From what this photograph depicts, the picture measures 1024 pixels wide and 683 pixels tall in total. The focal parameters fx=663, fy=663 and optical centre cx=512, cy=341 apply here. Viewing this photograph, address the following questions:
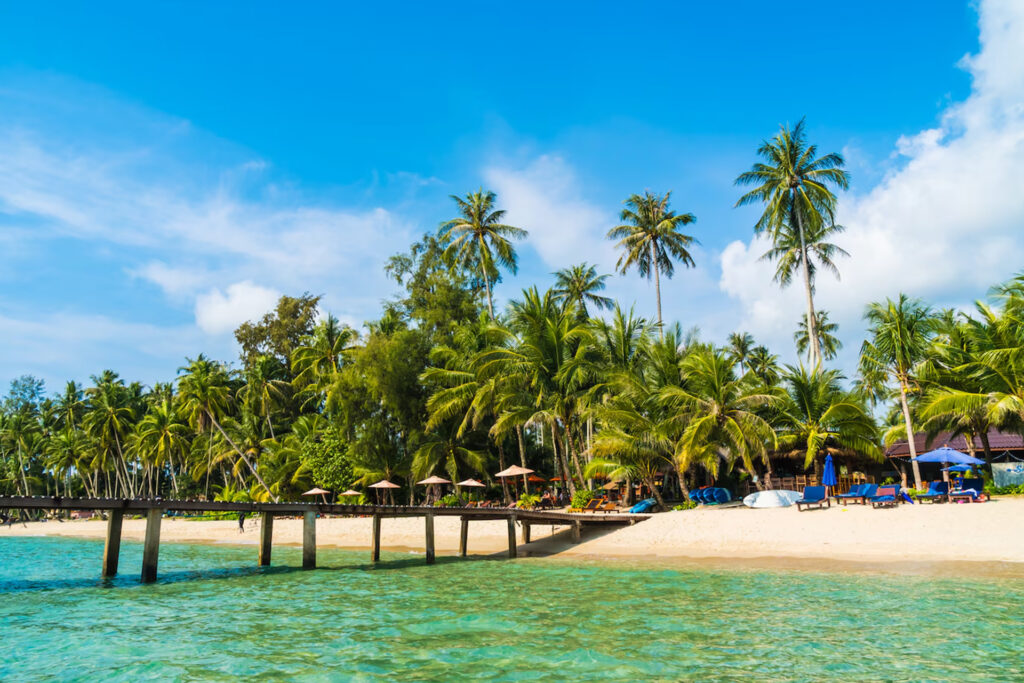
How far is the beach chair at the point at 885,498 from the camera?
2203cm

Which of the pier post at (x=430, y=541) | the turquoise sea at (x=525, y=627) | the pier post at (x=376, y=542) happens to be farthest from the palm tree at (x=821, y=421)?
the pier post at (x=376, y=542)

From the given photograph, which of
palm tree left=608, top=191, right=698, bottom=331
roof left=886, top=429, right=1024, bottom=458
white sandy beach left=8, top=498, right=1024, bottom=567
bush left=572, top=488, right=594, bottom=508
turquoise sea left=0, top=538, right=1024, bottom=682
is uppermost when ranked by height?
palm tree left=608, top=191, right=698, bottom=331

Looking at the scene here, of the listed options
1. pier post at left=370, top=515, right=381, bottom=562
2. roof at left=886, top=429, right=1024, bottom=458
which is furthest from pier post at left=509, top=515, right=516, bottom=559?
roof at left=886, top=429, right=1024, bottom=458

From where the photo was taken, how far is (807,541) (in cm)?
2002

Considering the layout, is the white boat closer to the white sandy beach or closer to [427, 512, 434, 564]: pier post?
the white sandy beach

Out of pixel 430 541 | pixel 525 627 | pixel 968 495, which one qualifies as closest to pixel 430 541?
pixel 430 541

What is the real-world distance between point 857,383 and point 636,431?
42.1ft

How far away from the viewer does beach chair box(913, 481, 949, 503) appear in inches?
877

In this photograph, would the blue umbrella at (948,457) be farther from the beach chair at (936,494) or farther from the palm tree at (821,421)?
the palm tree at (821,421)

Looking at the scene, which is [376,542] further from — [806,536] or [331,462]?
[331,462]

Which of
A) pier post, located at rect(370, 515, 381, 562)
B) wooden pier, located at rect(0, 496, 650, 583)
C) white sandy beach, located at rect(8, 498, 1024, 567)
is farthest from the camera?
pier post, located at rect(370, 515, 381, 562)

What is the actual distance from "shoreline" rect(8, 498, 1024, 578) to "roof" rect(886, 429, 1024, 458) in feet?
35.2

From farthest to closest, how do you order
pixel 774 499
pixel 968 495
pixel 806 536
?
pixel 774 499
pixel 968 495
pixel 806 536

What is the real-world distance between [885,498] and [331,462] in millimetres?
28518
